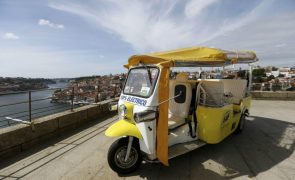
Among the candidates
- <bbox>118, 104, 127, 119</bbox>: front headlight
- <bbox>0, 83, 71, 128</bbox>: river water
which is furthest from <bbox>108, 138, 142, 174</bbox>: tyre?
<bbox>0, 83, 71, 128</bbox>: river water

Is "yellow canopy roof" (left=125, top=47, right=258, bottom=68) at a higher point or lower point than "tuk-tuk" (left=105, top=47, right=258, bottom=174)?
higher

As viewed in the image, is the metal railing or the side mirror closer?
Result: the side mirror

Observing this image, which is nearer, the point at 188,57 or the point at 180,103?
the point at 188,57

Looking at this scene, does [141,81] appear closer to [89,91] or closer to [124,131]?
[124,131]

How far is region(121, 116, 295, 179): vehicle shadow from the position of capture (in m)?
3.89

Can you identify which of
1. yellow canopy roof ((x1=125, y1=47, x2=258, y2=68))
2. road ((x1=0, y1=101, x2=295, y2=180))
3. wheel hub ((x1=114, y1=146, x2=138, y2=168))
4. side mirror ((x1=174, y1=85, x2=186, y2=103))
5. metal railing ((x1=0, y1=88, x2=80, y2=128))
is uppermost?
yellow canopy roof ((x1=125, y1=47, x2=258, y2=68))

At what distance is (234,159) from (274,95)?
10256mm

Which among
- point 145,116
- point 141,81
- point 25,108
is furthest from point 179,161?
point 25,108

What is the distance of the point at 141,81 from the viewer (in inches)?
171

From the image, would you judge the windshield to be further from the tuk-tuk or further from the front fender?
the front fender

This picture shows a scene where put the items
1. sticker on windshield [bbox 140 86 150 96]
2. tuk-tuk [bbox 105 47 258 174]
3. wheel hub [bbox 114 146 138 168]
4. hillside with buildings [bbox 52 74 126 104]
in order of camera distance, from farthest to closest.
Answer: hillside with buildings [bbox 52 74 126 104]
sticker on windshield [bbox 140 86 150 96]
wheel hub [bbox 114 146 138 168]
tuk-tuk [bbox 105 47 258 174]

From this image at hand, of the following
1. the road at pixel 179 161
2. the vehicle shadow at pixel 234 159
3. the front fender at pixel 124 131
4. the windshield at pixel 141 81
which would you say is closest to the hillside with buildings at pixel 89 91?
the road at pixel 179 161

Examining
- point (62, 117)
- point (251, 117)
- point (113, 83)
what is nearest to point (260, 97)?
point (251, 117)

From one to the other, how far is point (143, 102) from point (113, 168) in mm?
1242
